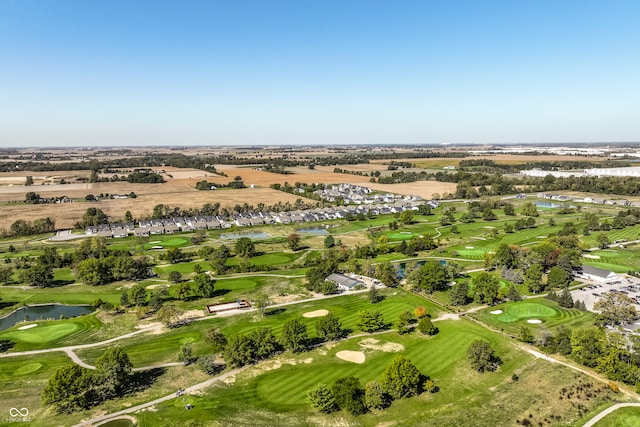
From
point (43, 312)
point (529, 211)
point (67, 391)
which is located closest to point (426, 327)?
point (67, 391)

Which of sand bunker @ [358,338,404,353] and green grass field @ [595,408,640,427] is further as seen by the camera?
sand bunker @ [358,338,404,353]

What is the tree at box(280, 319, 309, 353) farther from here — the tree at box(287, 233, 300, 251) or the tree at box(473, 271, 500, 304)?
the tree at box(287, 233, 300, 251)

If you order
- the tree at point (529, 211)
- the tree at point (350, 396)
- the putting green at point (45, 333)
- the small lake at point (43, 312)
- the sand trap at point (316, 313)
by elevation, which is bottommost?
the small lake at point (43, 312)

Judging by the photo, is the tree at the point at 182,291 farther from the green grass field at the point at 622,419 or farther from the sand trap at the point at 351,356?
the green grass field at the point at 622,419

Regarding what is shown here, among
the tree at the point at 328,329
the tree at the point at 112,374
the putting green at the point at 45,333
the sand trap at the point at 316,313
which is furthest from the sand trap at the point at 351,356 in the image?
the putting green at the point at 45,333

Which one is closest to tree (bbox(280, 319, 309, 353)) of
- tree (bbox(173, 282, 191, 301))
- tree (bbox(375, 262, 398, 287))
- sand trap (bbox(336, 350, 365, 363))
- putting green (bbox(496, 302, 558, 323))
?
sand trap (bbox(336, 350, 365, 363))

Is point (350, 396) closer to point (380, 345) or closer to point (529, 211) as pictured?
point (380, 345)
